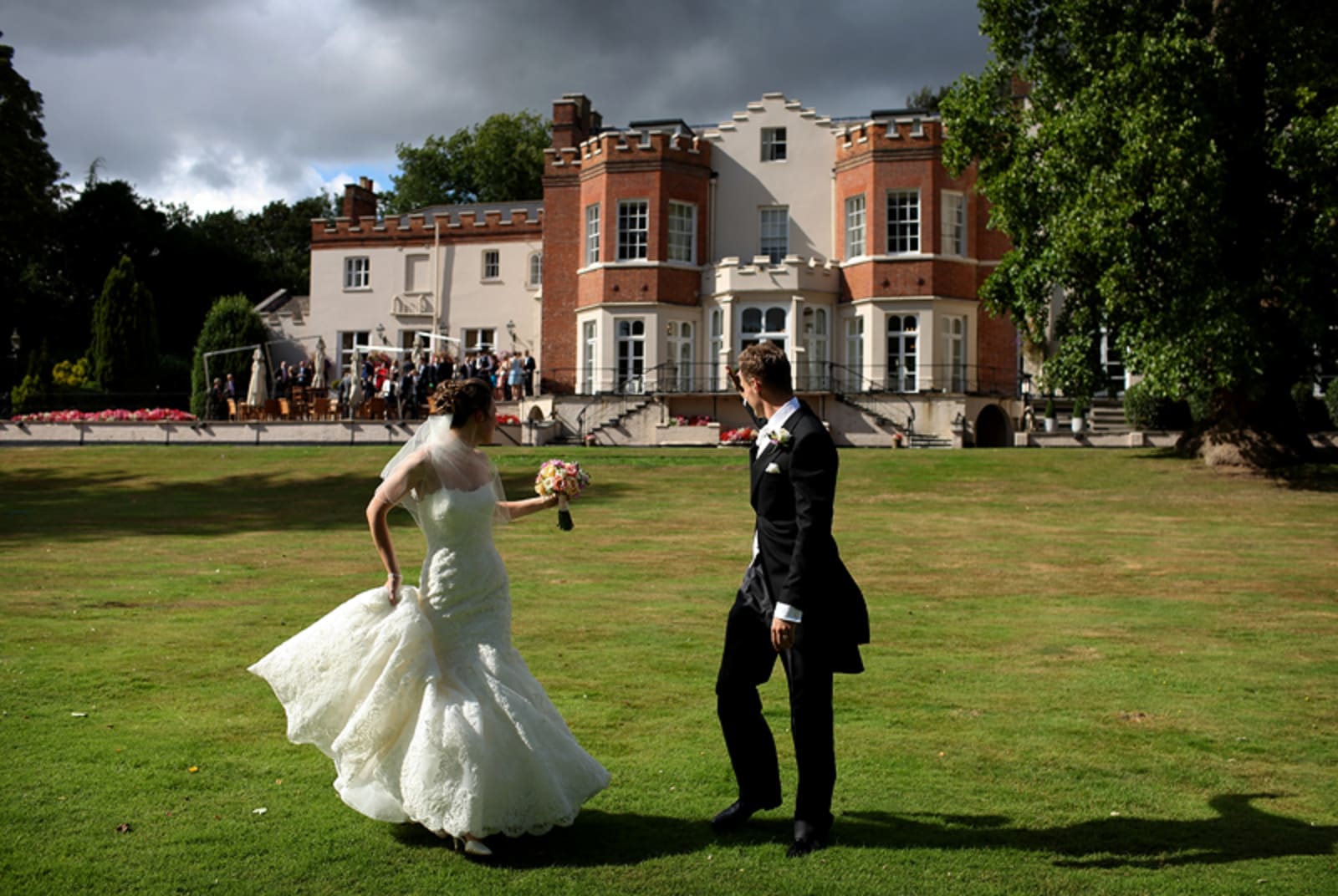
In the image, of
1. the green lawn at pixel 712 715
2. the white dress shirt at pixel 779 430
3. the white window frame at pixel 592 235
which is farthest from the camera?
the white window frame at pixel 592 235

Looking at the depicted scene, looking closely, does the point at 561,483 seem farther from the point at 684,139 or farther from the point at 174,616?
the point at 684,139

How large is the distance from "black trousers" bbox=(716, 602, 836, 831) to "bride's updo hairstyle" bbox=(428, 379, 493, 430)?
1.47 metres

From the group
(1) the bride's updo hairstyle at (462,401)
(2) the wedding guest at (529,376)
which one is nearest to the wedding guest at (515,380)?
(2) the wedding guest at (529,376)

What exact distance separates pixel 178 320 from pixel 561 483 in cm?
6195

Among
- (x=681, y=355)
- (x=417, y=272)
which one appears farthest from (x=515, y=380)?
(x=417, y=272)

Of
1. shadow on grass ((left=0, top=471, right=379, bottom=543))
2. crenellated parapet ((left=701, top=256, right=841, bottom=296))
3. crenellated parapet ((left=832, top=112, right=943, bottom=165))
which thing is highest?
crenellated parapet ((left=832, top=112, right=943, bottom=165))

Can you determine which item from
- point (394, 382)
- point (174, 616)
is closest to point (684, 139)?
point (394, 382)

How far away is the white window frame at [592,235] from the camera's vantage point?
133ft

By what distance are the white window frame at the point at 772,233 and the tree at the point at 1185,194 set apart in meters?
16.4

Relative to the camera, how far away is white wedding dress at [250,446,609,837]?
509cm

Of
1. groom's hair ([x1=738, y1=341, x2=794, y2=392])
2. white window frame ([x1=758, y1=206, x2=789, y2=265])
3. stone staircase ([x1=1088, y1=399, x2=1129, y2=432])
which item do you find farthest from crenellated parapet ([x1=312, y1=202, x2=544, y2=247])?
groom's hair ([x1=738, y1=341, x2=794, y2=392])

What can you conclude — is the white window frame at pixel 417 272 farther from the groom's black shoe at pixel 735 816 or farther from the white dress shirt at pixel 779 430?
Result: the groom's black shoe at pixel 735 816

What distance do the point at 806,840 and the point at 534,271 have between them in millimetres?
43821

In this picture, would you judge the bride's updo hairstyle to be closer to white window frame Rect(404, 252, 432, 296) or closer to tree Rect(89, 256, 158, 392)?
white window frame Rect(404, 252, 432, 296)
